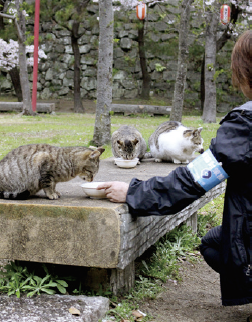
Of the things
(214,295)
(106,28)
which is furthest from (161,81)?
(214,295)

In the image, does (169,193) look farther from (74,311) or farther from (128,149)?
(128,149)

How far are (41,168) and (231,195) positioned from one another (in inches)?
52.7

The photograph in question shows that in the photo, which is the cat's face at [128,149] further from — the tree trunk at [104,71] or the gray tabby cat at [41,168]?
the tree trunk at [104,71]

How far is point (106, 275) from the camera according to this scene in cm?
262

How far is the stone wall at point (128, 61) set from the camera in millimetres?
21328

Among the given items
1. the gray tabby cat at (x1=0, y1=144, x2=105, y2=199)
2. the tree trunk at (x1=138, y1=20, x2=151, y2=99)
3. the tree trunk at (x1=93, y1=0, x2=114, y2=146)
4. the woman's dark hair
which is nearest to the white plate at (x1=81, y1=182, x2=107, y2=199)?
the gray tabby cat at (x1=0, y1=144, x2=105, y2=199)

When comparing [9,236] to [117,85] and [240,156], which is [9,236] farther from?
[117,85]

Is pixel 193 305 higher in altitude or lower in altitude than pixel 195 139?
lower

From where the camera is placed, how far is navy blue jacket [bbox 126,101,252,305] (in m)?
1.95

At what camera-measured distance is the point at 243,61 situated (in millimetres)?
2068

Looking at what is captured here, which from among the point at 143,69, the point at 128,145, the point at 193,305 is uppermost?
the point at 128,145

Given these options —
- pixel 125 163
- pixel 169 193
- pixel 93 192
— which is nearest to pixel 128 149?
pixel 125 163

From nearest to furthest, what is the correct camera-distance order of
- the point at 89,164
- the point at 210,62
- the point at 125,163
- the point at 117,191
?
the point at 117,191 → the point at 89,164 → the point at 125,163 → the point at 210,62

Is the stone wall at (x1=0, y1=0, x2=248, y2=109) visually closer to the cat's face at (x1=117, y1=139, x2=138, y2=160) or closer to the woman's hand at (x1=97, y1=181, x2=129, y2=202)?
the cat's face at (x1=117, y1=139, x2=138, y2=160)
